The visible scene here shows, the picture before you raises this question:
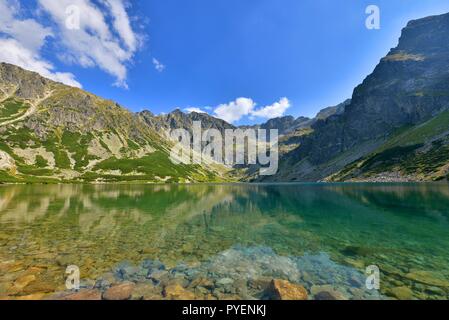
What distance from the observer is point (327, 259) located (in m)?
21.2

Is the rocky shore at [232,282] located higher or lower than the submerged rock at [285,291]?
lower

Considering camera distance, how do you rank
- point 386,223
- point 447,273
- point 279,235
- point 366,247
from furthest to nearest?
point 386,223 < point 279,235 < point 366,247 < point 447,273

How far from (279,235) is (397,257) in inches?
454

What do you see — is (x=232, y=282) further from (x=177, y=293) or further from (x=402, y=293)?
(x=402, y=293)

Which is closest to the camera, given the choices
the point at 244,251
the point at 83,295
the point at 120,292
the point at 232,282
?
the point at 83,295

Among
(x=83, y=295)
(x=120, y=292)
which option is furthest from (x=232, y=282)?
(x=83, y=295)

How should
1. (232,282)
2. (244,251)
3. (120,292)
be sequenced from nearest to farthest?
(120,292)
(232,282)
(244,251)

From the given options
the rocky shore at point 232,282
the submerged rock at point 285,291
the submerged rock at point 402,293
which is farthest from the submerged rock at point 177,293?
the submerged rock at point 402,293

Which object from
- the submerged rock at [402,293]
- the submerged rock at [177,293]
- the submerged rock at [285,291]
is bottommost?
the submerged rock at [177,293]

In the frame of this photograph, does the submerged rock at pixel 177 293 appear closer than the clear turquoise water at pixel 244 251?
Yes

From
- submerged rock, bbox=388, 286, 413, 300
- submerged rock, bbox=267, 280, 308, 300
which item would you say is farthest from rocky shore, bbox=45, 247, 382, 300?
submerged rock, bbox=388, 286, 413, 300

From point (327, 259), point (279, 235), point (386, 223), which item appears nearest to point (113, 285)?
point (327, 259)

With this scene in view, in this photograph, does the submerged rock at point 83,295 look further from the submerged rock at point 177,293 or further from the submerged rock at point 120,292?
the submerged rock at point 177,293
